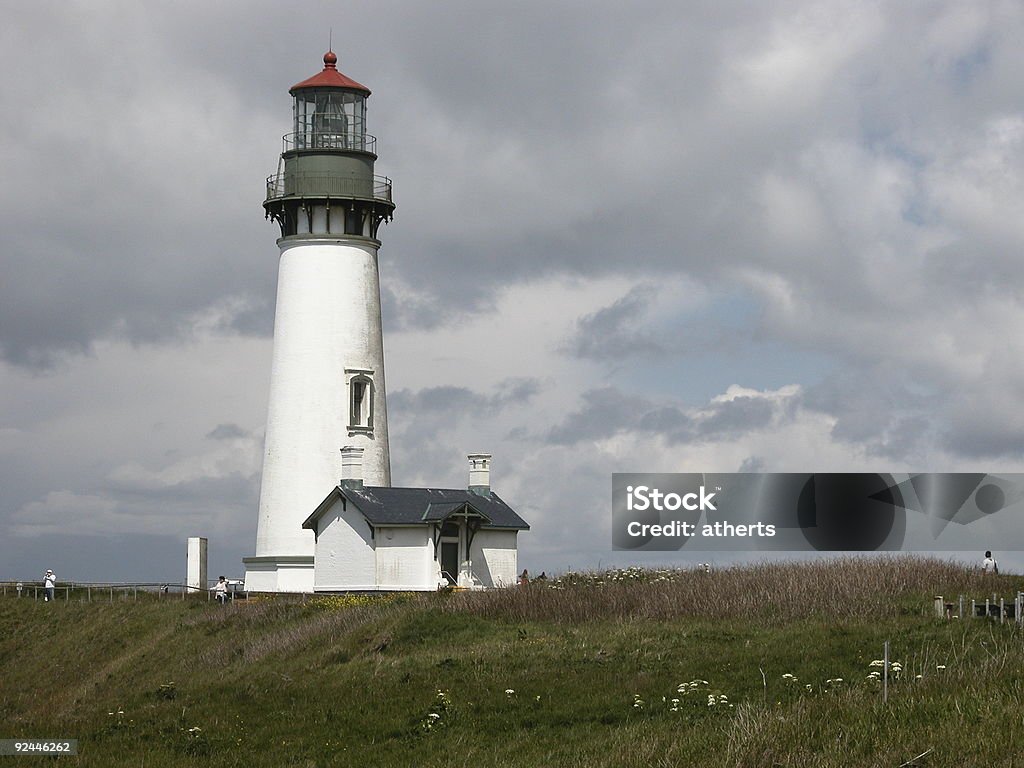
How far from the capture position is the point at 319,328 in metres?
49.4

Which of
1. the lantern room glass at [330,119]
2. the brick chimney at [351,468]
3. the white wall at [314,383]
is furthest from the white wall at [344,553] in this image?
the lantern room glass at [330,119]

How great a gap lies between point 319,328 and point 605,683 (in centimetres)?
2730

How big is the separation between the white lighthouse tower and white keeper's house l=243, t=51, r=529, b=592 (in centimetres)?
4

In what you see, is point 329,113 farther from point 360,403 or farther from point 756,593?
point 756,593

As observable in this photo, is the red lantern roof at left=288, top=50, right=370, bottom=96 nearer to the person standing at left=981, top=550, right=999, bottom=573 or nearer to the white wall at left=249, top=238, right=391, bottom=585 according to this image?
the white wall at left=249, top=238, right=391, bottom=585

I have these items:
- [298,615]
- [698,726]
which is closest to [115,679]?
[298,615]

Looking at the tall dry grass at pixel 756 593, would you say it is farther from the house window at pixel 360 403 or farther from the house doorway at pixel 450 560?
the house window at pixel 360 403

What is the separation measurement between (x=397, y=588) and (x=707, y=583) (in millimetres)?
15113

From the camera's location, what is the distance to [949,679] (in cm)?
1828

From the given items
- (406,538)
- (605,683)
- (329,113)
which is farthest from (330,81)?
(605,683)

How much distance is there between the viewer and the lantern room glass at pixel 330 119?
51031 mm

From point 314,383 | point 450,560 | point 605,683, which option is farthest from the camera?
point 314,383

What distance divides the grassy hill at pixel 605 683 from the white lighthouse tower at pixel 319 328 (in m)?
8.25

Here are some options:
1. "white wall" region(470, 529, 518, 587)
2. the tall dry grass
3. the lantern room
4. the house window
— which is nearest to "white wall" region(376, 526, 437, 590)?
"white wall" region(470, 529, 518, 587)
